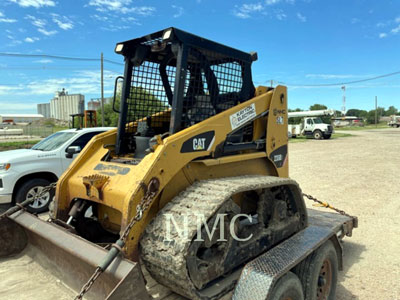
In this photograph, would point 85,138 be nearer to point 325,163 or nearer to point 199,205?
point 199,205

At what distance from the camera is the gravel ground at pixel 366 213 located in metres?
3.86

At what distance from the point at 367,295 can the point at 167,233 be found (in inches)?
99.9

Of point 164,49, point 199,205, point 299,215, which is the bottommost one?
point 299,215

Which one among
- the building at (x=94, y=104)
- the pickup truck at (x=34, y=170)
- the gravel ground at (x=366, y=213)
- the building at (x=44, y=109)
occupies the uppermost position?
the building at (x=44, y=109)

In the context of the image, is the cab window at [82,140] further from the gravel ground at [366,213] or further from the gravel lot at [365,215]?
the gravel ground at [366,213]

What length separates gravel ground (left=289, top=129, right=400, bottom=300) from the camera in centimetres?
386

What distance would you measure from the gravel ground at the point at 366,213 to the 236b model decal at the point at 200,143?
2219 millimetres

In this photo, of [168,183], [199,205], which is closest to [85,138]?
[168,183]

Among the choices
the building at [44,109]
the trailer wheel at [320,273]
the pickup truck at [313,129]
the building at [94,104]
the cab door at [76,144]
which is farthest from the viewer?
the building at [44,109]

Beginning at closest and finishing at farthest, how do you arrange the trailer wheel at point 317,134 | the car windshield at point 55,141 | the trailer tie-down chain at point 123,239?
the trailer tie-down chain at point 123,239
the car windshield at point 55,141
the trailer wheel at point 317,134

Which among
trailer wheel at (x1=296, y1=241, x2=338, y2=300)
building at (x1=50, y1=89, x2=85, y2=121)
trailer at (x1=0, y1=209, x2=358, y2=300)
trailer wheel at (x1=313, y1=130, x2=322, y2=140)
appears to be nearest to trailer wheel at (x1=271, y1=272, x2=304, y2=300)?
trailer at (x1=0, y1=209, x2=358, y2=300)

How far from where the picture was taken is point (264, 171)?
4.19 m

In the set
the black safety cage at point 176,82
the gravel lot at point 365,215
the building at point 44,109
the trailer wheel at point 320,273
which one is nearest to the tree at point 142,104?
the black safety cage at point 176,82

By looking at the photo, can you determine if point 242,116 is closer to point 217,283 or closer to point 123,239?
point 217,283
